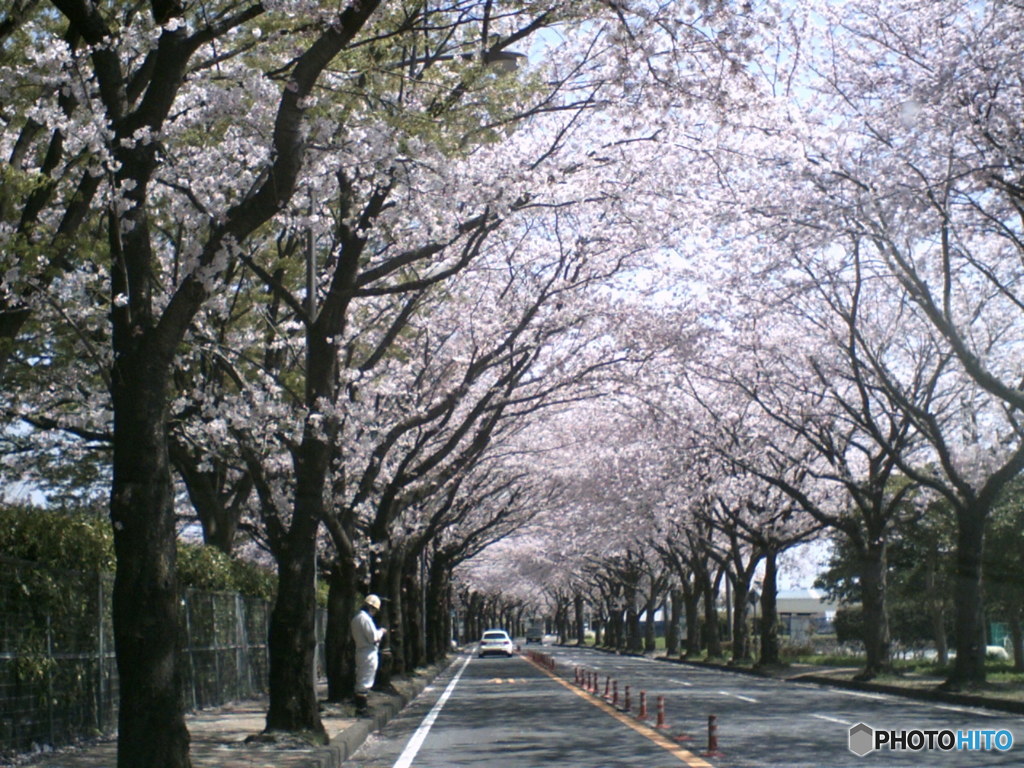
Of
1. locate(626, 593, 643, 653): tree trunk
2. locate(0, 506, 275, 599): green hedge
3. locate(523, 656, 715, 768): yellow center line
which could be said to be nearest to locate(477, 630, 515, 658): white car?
locate(626, 593, 643, 653): tree trunk

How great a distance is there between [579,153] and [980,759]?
9132mm

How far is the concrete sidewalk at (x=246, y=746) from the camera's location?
1159cm

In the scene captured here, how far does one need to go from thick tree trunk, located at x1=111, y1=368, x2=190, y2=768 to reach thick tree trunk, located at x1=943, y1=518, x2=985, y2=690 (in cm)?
2040

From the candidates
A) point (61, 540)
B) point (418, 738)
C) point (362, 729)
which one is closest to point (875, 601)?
point (418, 738)

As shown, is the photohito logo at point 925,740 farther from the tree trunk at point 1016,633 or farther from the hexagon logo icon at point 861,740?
the tree trunk at point 1016,633

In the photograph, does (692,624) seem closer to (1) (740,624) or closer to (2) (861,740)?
(1) (740,624)

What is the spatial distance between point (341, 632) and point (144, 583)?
11.4 metres

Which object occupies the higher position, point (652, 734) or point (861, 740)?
point (861, 740)

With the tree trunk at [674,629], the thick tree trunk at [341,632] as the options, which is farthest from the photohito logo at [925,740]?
the tree trunk at [674,629]

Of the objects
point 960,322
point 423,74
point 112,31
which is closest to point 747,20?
point 423,74

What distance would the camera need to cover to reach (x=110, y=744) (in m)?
13.8

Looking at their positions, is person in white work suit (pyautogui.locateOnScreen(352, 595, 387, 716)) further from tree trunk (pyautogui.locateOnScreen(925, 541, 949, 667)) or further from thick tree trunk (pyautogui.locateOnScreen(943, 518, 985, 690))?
tree trunk (pyautogui.locateOnScreen(925, 541, 949, 667))

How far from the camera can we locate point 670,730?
52.5 feet

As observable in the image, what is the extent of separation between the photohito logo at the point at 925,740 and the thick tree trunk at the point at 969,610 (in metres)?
9.84
